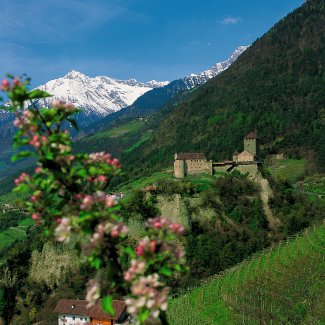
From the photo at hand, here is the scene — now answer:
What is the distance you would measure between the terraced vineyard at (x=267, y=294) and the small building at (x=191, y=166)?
36.5 m

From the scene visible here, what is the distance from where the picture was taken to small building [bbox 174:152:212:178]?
291 ft

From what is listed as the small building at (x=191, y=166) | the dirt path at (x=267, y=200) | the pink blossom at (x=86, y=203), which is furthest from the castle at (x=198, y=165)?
the pink blossom at (x=86, y=203)

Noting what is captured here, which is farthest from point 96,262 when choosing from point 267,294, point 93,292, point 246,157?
point 246,157

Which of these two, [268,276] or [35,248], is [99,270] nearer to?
[268,276]

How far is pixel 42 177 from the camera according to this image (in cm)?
557

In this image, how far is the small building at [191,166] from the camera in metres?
88.8

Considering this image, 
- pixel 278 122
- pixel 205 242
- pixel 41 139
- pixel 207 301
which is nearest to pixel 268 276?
pixel 207 301

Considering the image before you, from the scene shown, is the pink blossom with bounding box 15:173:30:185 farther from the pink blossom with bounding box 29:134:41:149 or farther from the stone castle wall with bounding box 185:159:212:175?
the stone castle wall with bounding box 185:159:212:175

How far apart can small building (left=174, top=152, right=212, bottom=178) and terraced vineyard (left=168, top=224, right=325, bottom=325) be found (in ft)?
120

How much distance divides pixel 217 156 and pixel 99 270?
482ft

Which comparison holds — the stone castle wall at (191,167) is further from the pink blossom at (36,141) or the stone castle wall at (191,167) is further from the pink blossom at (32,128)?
the pink blossom at (36,141)

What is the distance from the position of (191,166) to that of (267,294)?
179 feet

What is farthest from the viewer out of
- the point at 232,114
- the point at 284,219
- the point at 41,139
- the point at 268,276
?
the point at 232,114

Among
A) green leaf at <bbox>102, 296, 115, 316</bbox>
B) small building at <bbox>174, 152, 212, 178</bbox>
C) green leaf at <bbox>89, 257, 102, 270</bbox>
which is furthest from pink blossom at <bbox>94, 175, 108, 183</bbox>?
small building at <bbox>174, 152, 212, 178</bbox>
